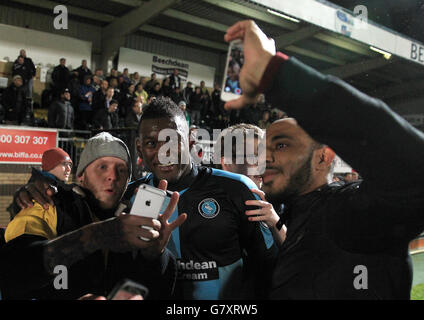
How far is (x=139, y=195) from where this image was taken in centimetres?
117

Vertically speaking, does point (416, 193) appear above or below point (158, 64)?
Result: below

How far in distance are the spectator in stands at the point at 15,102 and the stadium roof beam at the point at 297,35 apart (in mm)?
9553

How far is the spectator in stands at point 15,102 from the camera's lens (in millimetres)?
10086

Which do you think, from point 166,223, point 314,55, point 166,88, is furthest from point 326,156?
point 314,55

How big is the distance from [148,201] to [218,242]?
914 millimetres

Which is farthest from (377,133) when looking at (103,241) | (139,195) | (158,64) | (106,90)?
(158,64)

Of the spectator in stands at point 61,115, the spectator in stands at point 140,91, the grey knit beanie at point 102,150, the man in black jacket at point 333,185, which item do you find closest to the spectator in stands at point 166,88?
the spectator in stands at point 140,91

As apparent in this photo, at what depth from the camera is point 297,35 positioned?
49.5 ft

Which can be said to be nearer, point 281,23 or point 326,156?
point 326,156

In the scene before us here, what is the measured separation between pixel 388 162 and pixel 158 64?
16.0 meters

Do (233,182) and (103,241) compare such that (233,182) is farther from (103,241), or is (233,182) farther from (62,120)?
(62,120)

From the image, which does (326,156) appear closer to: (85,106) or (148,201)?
(148,201)

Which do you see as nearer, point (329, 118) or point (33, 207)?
point (329, 118)
